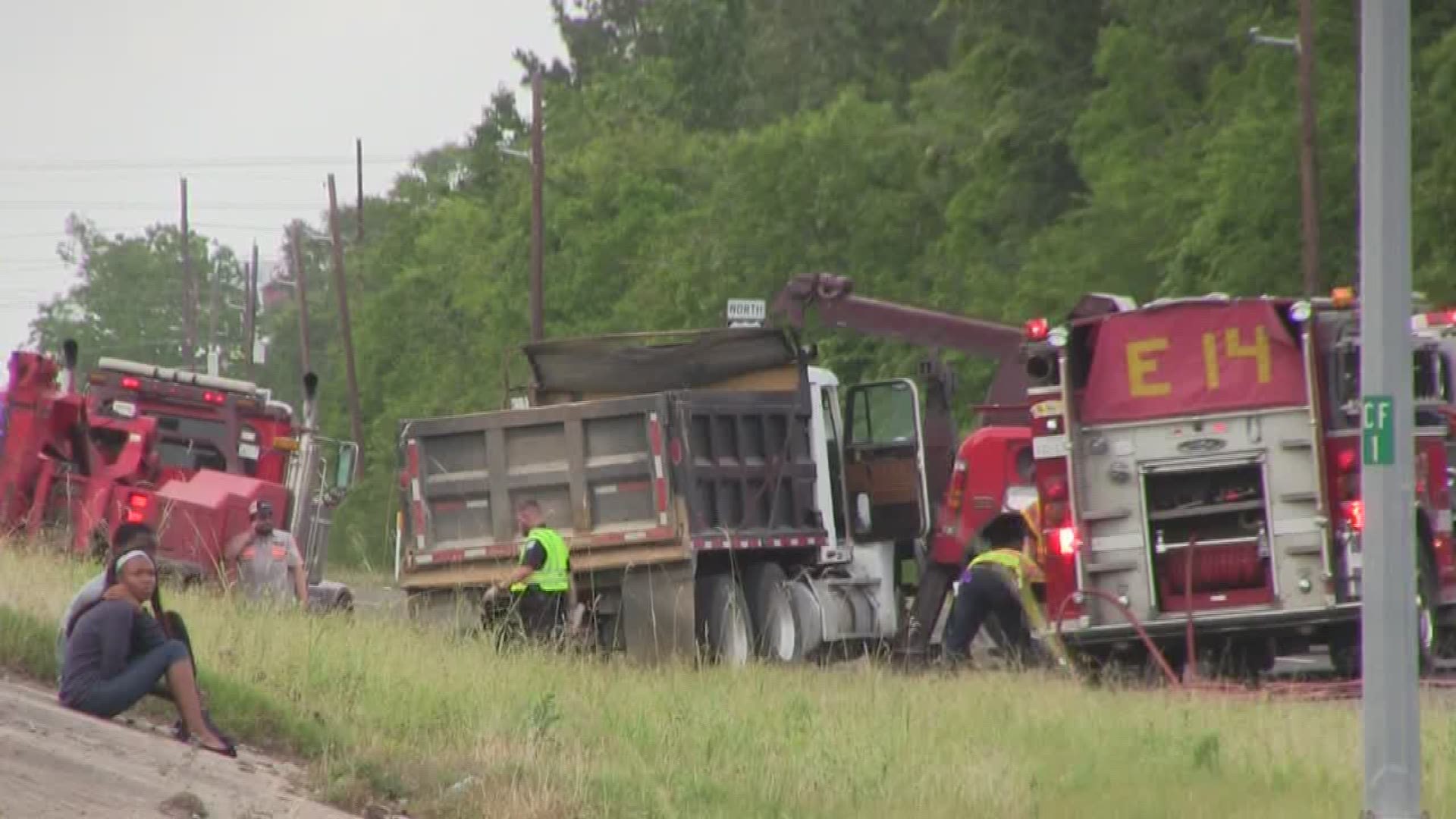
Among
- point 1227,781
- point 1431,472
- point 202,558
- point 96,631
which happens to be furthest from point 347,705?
point 202,558

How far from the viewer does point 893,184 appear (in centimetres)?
5275

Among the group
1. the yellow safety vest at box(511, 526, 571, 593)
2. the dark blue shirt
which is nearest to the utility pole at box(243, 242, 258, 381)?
the yellow safety vest at box(511, 526, 571, 593)

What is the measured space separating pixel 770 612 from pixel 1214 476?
181 inches

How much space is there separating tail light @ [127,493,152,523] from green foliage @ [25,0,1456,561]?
7.00 ft

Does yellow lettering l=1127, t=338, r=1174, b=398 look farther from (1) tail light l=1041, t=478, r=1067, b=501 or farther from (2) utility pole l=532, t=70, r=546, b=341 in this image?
(2) utility pole l=532, t=70, r=546, b=341

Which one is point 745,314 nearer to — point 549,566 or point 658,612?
point 658,612

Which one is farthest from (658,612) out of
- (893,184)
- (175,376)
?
(893,184)

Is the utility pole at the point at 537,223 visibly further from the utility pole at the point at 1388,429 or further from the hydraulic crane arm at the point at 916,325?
the utility pole at the point at 1388,429

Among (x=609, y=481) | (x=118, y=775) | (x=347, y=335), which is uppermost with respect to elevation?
(x=347, y=335)

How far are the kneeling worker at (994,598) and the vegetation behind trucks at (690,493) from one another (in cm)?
165

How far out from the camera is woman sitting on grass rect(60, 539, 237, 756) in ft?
44.7

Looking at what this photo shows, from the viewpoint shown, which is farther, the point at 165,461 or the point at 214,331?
the point at 214,331

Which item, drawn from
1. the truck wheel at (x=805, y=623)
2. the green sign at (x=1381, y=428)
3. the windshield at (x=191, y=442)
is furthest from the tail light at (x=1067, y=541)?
the windshield at (x=191, y=442)

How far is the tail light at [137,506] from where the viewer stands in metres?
26.2
